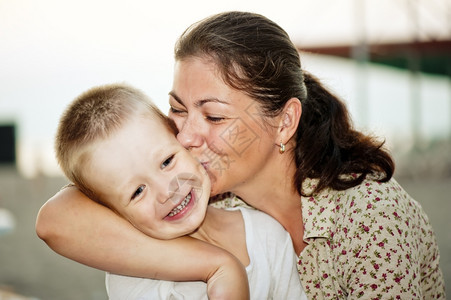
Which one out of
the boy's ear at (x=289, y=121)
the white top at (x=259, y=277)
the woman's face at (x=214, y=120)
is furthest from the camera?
the boy's ear at (x=289, y=121)

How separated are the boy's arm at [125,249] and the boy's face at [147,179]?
0.20 ft

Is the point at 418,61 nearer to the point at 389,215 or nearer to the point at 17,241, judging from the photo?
the point at 17,241

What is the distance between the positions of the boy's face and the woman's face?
0.17 m

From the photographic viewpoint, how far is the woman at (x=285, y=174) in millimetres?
1991

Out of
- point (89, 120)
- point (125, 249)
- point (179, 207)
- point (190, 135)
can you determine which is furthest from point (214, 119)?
point (125, 249)

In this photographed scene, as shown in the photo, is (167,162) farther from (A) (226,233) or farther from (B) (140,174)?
(A) (226,233)

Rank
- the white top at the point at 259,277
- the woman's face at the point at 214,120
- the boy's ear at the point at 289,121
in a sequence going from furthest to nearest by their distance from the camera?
1. the boy's ear at the point at 289,121
2. the woman's face at the point at 214,120
3. the white top at the point at 259,277

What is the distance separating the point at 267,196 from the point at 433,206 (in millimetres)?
7273

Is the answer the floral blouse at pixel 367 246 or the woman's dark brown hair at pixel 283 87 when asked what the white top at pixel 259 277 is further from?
the woman's dark brown hair at pixel 283 87

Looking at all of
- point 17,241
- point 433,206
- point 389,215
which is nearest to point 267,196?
point 389,215

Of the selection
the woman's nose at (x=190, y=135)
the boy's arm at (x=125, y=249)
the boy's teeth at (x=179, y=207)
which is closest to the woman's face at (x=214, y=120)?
the woman's nose at (x=190, y=135)

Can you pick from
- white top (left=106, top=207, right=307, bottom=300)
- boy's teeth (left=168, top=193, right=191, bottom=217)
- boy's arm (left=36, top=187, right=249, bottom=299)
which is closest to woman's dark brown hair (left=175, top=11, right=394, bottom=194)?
white top (left=106, top=207, right=307, bottom=300)

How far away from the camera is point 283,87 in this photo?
7.74ft

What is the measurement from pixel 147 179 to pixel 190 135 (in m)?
0.31
